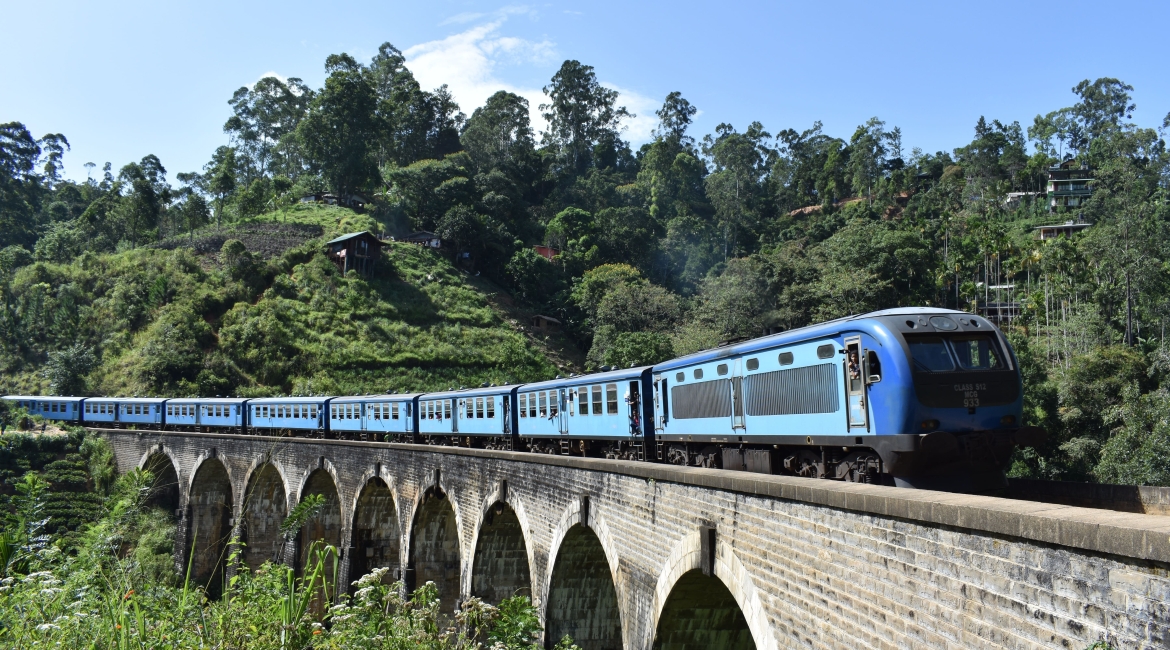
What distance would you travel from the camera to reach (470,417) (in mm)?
22141

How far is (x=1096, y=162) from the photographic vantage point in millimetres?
66438

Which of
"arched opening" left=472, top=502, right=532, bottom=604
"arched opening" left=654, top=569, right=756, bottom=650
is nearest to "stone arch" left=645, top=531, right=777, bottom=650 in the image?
"arched opening" left=654, top=569, right=756, bottom=650

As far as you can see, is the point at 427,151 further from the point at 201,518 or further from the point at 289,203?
the point at 201,518

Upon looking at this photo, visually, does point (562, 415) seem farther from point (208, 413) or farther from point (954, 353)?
point (208, 413)

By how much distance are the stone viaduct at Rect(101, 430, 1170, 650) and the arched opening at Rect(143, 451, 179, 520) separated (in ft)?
42.3

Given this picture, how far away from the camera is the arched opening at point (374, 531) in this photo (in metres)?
22.7

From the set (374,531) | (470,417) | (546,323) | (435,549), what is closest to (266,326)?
(546,323)

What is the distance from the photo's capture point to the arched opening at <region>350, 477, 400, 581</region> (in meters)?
22.7

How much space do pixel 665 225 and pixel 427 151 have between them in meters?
25.3

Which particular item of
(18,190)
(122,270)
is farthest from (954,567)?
(18,190)

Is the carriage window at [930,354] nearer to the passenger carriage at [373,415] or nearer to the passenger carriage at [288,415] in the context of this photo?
the passenger carriage at [373,415]

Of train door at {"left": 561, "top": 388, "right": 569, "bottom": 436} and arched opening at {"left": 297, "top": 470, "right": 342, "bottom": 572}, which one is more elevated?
train door at {"left": 561, "top": 388, "right": 569, "bottom": 436}

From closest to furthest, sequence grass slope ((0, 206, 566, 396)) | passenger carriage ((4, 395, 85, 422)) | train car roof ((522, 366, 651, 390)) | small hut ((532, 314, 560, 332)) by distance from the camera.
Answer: train car roof ((522, 366, 651, 390)) → passenger carriage ((4, 395, 85, 422)) → grass slope ((0, 206, 566, 396)) → small hut ((532, 314, 560, 332))

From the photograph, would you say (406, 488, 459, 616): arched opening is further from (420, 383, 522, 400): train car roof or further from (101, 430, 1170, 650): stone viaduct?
(420, 383, 522, 400): train car roof
